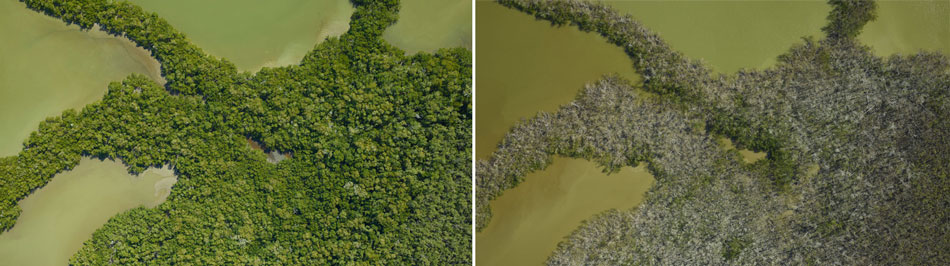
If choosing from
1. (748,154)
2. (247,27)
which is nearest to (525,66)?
(748,154)

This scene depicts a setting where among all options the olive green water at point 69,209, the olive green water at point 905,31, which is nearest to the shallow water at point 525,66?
the olive green water at point 905,31

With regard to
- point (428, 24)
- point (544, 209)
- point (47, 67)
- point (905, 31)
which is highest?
point (47, 67)

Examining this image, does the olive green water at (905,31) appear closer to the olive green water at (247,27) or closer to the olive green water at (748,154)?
the olive green water at (748,154)

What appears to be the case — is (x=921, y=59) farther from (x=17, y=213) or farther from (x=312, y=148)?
(x=17, y=213)

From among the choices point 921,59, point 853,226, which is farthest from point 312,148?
point 921,59

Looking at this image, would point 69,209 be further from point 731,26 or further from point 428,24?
point 731,26

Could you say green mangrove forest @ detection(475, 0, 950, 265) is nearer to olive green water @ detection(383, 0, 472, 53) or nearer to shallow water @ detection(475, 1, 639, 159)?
shallow water @ detection(475, 1, 639, 159)

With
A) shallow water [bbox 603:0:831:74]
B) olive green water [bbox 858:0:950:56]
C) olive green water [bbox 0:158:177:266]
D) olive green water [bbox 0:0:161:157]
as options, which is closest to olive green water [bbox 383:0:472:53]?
shallow water [bbox 603:0:831:74]
